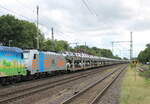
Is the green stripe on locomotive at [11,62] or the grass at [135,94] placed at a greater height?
the green stripe on locomotive at [11,62]

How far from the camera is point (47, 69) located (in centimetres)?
2670

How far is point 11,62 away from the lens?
18.0m

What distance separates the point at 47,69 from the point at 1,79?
9671mm

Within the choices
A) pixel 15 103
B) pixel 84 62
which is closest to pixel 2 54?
pixel 15 103

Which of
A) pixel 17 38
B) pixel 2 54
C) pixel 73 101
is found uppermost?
pixel 17 38

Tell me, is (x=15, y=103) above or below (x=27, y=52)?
below

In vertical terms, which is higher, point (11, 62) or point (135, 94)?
point (11, 62)

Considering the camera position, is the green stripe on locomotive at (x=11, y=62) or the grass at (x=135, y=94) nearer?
the grass at (x=135, y=94)

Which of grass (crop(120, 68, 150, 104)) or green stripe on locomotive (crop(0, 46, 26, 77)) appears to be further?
green stripe on locomotive (crop(0, 46, 26, 77))

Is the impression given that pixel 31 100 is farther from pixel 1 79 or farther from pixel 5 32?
pixel 5 32

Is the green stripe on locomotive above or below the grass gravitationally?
above

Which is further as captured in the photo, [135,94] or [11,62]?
[11,62]

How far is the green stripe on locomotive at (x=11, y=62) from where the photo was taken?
1688cm

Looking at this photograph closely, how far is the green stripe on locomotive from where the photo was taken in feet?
55.4
